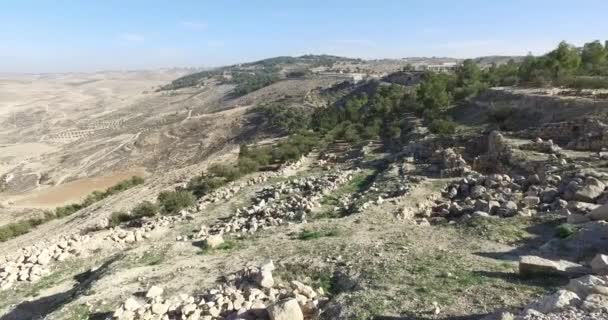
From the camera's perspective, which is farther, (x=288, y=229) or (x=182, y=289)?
(x=288, y=229)

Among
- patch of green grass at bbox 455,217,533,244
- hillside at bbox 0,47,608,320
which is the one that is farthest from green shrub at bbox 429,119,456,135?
patch of green grass at bbox 455,217,533,244

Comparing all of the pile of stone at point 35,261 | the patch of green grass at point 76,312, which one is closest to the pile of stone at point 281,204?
the pile of stone at point 35,261

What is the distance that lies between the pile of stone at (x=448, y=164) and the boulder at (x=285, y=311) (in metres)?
12.3

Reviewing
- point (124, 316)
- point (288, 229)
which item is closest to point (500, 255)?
point (288, 229)

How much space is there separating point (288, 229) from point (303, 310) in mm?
5643

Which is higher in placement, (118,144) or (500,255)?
(500,255)

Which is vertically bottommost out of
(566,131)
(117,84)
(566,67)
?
(117,84)

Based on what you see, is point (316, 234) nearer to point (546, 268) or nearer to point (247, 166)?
point (546, 268)

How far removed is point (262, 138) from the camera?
5275 cm

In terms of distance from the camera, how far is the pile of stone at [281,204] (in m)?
15.9

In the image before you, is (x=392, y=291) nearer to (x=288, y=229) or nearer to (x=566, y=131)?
(x=288, y=229)

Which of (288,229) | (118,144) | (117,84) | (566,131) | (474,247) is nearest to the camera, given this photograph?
(474,247)

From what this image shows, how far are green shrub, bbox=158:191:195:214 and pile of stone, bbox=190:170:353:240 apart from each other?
330 cm

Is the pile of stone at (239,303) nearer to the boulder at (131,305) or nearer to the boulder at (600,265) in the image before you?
→ the boulder at (131,305)
